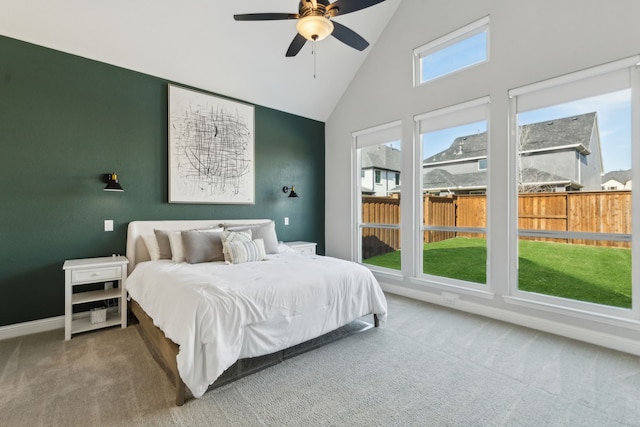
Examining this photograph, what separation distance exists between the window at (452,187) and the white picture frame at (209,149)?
257 cm

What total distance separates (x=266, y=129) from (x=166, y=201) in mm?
1928

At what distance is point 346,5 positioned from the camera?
2250mm

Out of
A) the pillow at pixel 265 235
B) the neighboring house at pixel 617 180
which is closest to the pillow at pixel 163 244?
the pillow at pixel 265 235

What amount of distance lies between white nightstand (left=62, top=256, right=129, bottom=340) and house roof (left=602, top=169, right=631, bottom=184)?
4.87m

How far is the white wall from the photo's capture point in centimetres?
271

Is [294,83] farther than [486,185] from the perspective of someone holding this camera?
Yes

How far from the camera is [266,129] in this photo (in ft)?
15.9

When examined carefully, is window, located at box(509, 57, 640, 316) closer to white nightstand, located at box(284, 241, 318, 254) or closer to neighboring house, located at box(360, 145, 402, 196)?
neighboring house, located at box(360, 145, 402, 196)

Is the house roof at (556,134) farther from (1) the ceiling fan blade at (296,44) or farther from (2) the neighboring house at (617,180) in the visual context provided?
(1) the ceiling fan blade at (296,44)

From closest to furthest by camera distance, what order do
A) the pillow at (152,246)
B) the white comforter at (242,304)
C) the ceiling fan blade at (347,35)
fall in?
the white comforter at (242,304) → the ceiling fan blade at (347,35) → the pillow at (152,246)

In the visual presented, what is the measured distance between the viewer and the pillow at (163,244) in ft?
11.2

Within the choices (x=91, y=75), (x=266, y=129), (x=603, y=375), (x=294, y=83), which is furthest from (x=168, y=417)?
(x=294, y=83)

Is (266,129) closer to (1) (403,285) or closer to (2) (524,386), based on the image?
(1) (403,285)

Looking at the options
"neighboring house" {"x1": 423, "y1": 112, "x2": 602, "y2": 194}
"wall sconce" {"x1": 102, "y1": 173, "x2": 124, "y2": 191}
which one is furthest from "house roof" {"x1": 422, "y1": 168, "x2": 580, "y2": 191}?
"wall sconce" {"x1": 102, "y1": 173, "x2": 124, "y2": 191}
